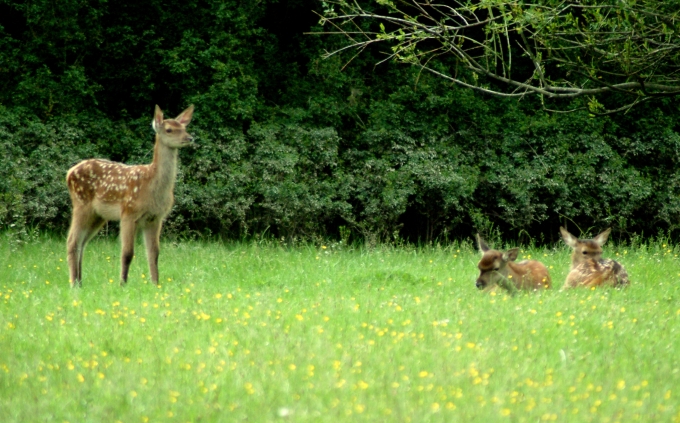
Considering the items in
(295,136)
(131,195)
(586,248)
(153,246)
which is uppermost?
(295,136)

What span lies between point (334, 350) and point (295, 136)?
30.3 ft

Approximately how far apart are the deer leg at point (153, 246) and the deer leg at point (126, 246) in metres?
0.17

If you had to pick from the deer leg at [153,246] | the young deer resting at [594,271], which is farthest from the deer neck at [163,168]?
the young deer resting at [594,271]

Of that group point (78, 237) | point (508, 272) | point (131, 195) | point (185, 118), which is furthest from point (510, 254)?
point (78, 237)

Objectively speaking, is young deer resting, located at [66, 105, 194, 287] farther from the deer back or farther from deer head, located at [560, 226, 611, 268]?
deer head, located at [560, 226, 611, 268]

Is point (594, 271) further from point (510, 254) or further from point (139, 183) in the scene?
point (139, 183)

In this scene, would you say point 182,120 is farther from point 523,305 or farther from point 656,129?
Result: point 656,129

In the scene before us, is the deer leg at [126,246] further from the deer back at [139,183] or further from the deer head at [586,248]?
the deer head at [586,248]

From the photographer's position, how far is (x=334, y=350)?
22.6 ft

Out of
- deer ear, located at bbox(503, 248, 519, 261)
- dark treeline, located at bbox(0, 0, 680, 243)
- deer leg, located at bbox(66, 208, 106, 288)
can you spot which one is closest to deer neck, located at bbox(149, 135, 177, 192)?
deer leg, located at bbox(66, 208, 106, 288)

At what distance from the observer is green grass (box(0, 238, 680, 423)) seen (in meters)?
5.74

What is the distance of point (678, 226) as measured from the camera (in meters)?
16.9

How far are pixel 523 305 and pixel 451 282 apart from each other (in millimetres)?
1732

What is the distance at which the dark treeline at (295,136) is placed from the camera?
1531cm
